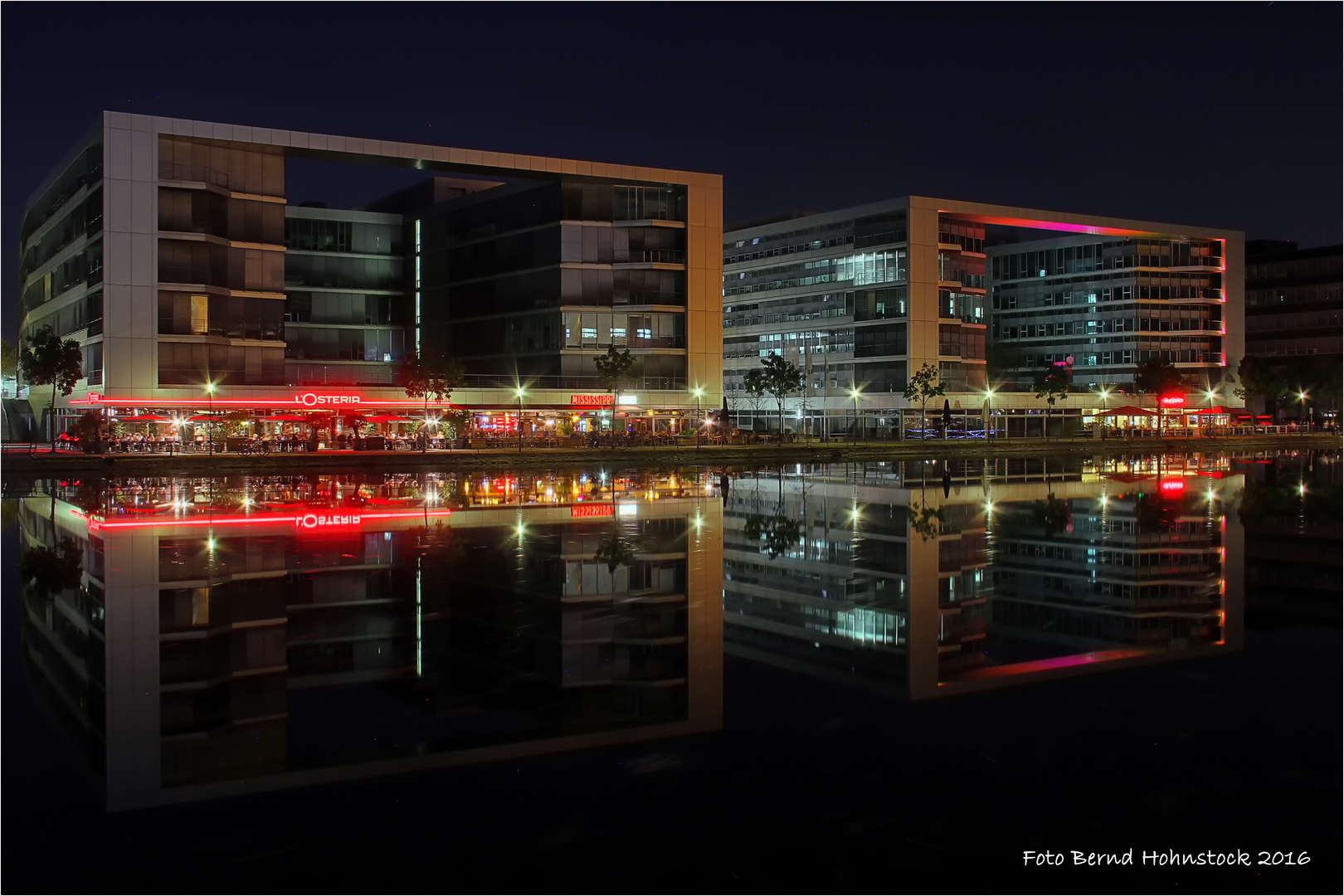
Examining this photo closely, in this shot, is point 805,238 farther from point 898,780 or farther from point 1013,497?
point 898,780

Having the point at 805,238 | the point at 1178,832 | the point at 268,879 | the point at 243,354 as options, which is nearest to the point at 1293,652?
the point at 1178,832

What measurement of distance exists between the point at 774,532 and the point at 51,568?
1447 centimetres

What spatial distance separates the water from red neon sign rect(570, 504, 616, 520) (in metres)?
6.95

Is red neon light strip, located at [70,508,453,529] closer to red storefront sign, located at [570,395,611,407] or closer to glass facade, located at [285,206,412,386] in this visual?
red storefront sign, located at [570,395,611,407]

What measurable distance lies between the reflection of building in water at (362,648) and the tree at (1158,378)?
9573cm

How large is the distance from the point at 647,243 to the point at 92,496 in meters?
→ 52.5

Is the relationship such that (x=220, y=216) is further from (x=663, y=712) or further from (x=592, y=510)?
(x=663, y=712)

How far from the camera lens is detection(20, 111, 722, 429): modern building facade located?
69.1m

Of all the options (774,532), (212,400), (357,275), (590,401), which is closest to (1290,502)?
(774,532)

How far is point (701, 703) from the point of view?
35.9 ft

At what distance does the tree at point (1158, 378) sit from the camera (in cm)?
10937

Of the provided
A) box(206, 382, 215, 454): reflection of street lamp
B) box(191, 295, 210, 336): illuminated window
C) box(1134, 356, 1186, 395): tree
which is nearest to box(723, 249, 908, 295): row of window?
box(1134, 356, 1186, 395): tree

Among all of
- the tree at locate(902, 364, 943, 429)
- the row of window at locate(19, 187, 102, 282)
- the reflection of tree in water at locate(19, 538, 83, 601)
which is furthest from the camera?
the tree at locate(902, 364, 943, 429)

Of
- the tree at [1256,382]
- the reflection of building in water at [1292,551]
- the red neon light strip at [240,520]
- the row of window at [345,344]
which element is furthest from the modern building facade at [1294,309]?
the red neon light strip at [240,520]
